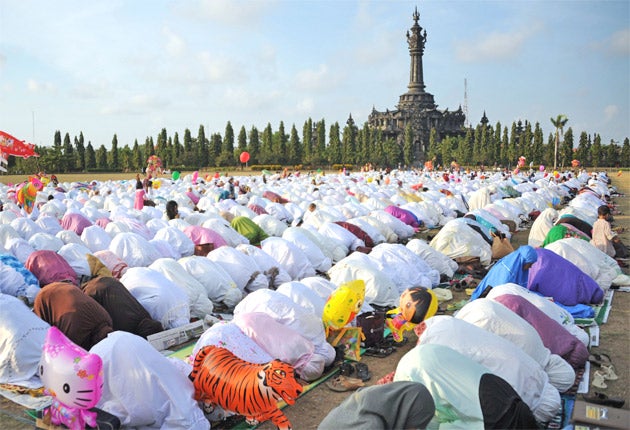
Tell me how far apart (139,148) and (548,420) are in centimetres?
5937

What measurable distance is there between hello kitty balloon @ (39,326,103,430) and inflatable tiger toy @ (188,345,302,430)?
0.75m

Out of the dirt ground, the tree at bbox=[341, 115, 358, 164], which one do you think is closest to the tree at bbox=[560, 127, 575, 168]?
the tree at bbox=[341, 115, 358, 164]

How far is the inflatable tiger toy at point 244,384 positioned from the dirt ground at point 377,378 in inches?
17.7

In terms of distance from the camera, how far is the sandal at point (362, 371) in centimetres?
510

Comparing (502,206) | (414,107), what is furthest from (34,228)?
(414,107)

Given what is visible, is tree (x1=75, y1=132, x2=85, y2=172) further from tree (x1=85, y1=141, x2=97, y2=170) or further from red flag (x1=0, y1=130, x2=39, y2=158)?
red flag (x1=0, y1=130, x2=39, y2=158)

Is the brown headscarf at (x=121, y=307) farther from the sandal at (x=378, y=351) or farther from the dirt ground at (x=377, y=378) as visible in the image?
the sandal at (x=378, y=351)

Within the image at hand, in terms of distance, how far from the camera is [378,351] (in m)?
5.71

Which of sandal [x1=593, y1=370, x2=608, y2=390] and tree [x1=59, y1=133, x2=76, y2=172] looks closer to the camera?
sandal [x1=593, y1=370, x2=608, y2=390]

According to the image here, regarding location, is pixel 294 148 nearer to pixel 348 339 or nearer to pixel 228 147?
pixel 228 147

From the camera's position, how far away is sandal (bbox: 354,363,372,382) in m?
5.10

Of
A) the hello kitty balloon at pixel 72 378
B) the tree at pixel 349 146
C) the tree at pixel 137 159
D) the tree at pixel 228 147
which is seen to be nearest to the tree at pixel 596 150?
Answer: the tree at pixel 349 146

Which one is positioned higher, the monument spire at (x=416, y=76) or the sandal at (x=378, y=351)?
the monument spire at (x=416, y=76)

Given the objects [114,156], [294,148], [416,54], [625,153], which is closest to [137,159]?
[114,156]
